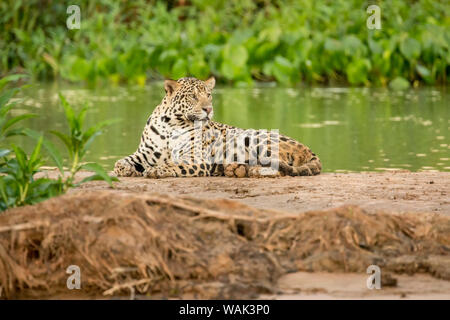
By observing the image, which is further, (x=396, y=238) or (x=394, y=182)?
(x=394, y=182)

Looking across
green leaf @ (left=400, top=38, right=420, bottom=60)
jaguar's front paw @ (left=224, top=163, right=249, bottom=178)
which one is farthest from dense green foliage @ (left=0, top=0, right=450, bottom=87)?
jaguar's front paw @ (left=224, top=163, right=249, bottom=178)

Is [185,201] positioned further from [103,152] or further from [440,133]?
[440,133]

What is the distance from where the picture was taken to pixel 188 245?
18.2 ft

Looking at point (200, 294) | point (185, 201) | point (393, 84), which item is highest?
point (393, 84)

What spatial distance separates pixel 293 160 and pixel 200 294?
13.8ft

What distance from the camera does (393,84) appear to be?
20281mm

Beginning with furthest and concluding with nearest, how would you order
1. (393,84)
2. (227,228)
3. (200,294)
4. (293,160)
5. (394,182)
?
1. (393,84)
2. (293,160)
3. (394,182)
4. (227,228)
5. (200,294)

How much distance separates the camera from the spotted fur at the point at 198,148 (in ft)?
29.8

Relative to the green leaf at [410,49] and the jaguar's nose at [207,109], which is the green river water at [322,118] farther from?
the jaguar's nose at [207,109]

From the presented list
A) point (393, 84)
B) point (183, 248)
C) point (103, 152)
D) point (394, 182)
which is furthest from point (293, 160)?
point (393, 84)

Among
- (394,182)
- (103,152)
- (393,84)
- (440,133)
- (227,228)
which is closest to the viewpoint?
(227,228)

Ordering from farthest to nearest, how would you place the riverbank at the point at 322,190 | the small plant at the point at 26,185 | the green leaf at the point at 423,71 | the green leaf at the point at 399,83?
the green leaf at the point at 399,83 → the green leaf at the point at 423,71 → the riverbank at the point at 322,190 → the small plant at the point at 26,185

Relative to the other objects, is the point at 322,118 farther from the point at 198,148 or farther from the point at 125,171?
the point at 125,171

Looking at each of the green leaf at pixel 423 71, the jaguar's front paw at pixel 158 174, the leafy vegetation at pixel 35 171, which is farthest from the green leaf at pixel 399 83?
the leafy vegetation at pixel 35 171
